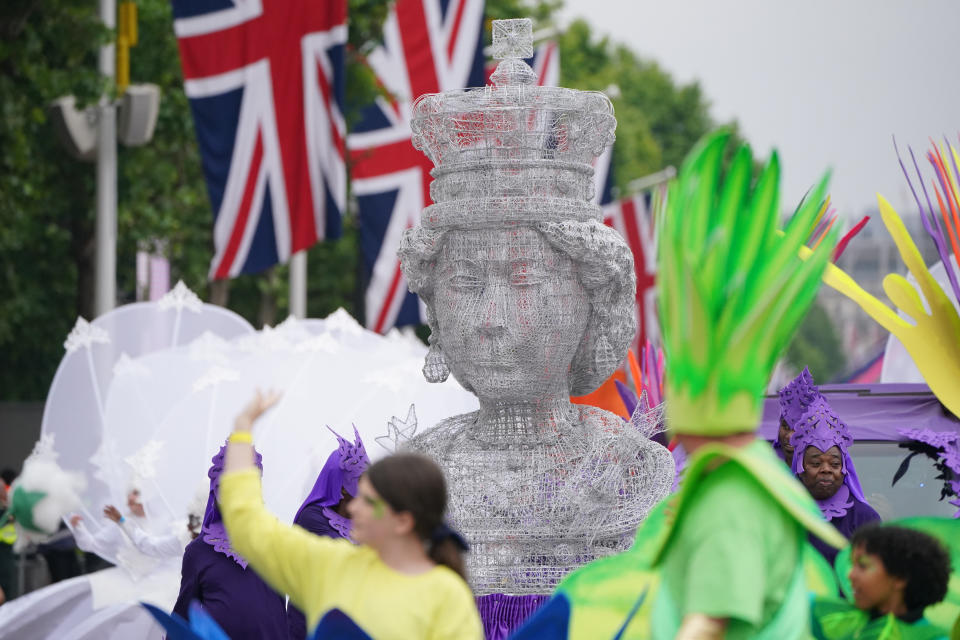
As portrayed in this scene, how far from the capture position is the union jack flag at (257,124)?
42.3 ft

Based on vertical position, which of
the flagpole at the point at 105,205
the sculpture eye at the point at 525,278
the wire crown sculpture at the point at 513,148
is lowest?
the flagpole at the point at 105,205

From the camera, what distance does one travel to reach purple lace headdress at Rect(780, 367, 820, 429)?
6.40 metres

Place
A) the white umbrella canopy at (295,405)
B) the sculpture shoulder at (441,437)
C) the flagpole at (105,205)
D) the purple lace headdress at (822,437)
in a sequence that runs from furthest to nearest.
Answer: the flagpole at (105,205) → the white umbrella canopy at (295,405) → the purple lace headdress at (822,437) → the sculpture shoulder at (441,437)

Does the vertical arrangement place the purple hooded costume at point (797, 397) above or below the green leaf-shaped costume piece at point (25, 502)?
above

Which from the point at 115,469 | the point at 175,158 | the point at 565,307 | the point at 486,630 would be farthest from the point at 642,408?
the point at 175,158

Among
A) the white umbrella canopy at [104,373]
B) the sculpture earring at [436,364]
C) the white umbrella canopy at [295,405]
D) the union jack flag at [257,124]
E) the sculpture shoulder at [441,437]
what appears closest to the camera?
the sculpture shoulder at [441,437]

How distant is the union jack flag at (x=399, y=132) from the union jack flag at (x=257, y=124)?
1.58 metres

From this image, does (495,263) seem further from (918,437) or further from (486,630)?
(918,437)

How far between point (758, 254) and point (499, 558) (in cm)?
197

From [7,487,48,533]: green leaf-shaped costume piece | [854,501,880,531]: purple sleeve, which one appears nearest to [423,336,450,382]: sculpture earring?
[7,487,48,533]: green leaf-shaped costume piece

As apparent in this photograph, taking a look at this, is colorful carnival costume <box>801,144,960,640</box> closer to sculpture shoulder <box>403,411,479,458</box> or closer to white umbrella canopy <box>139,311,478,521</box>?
sculpture shoulder <box>403,411,479,458</box>

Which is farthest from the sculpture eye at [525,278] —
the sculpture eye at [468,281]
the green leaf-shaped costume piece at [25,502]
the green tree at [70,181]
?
the green tree at [70,181]

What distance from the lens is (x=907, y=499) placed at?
22.7 feet

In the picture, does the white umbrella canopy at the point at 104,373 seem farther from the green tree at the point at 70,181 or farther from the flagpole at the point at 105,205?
the green tree at the point at 70,181
